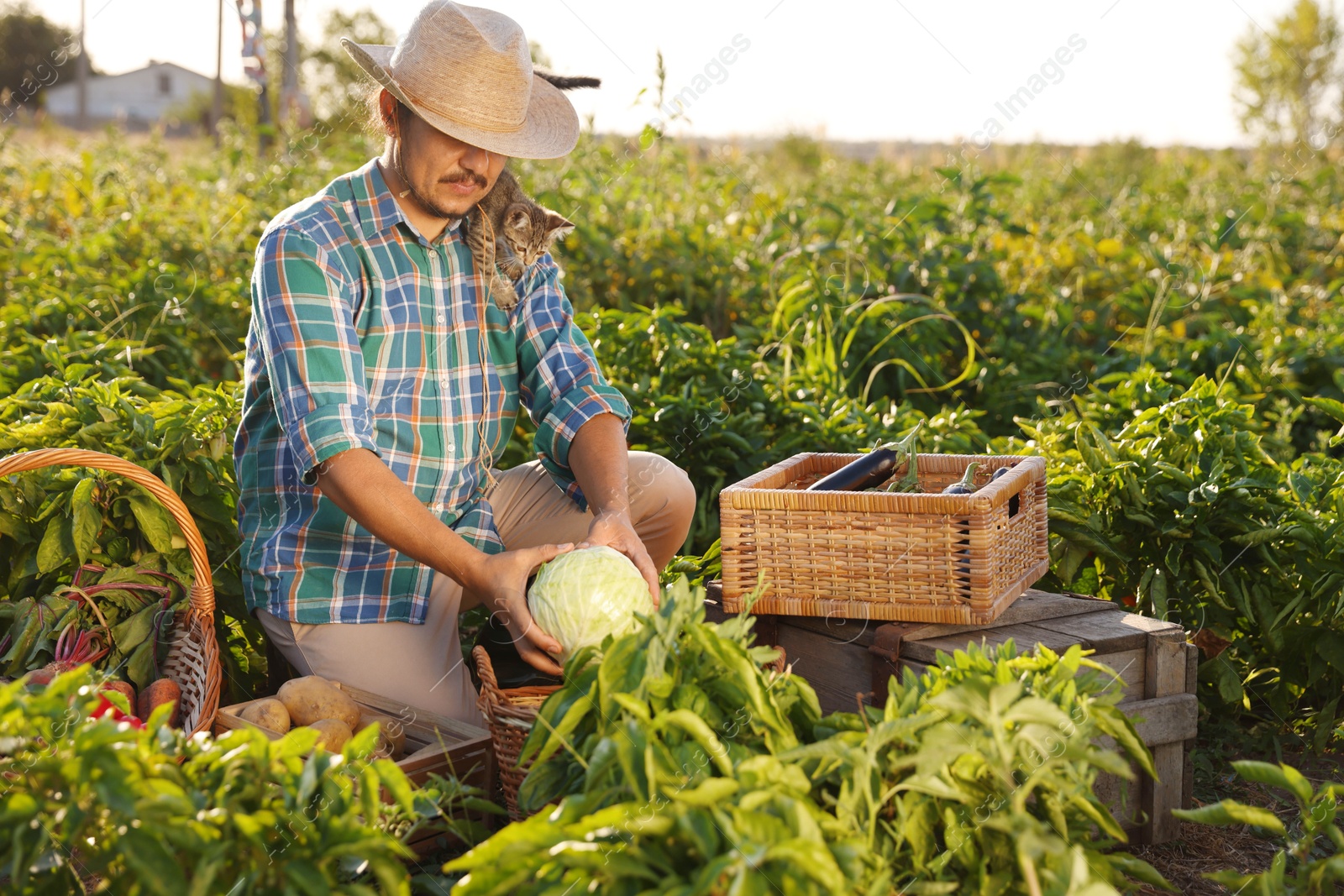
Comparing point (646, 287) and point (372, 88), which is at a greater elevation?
point (372, 88)

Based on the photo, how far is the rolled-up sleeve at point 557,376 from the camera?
285 cm

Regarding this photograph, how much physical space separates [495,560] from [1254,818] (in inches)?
53.5

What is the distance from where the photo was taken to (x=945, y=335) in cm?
476

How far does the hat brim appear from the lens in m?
2.47

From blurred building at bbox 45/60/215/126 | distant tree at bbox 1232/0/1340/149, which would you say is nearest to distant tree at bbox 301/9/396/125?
distant tree at bbox 1232/0/1340/149

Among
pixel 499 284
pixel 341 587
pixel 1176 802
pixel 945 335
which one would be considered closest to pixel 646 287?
pixel 945 335

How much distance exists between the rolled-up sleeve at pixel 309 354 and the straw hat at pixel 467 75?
0.40m

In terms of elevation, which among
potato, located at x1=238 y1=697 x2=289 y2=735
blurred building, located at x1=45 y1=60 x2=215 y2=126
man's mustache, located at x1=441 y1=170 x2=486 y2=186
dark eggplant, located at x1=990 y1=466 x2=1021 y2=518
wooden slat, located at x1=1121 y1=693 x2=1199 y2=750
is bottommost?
wooden slat, located at x1=1121 y1=693 x2=1199 y2=750

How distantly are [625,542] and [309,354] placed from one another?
2.50 ft

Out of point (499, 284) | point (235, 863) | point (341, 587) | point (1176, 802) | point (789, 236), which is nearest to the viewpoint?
point (235, 863)

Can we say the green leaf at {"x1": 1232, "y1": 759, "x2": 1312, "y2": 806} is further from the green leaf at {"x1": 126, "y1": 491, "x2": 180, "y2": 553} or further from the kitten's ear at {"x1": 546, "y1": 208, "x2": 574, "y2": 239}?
the green leaf at {"x1": 126, "y1": 491, "x2": 180, "y2": 553}

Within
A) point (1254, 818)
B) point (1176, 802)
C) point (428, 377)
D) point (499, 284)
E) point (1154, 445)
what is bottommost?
point (1176, 802)

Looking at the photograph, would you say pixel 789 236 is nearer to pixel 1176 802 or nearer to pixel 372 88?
pixel 372 88

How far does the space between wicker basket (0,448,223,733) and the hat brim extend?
95 centimetres
